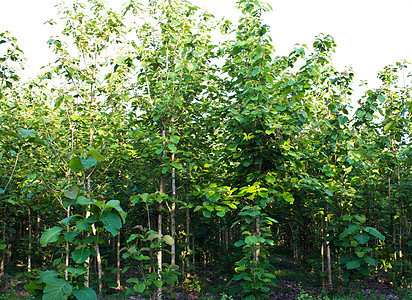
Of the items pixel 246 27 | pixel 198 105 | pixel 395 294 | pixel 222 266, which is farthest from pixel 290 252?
pixel 246 27

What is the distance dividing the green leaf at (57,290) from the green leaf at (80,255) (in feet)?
0.65

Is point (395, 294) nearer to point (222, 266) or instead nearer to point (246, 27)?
point (222, 266)

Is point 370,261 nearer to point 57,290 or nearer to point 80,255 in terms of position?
point 80,255

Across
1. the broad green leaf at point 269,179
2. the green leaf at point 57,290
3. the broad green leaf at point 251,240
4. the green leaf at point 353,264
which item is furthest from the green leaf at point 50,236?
the green leaf at point 353,264

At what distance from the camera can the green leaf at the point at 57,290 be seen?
7.83 feet

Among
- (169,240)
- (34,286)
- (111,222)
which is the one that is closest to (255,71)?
(169,240)

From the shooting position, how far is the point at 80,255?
Result: 2.71 metres

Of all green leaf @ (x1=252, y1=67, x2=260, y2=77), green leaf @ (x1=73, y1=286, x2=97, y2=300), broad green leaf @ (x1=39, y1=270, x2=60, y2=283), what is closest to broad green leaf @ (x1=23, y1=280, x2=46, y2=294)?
broad green leaf @ (x1=39, y1=270, x2=60, y2=283)

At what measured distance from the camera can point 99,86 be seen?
18.1 ft

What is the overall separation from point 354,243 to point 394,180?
218 cm

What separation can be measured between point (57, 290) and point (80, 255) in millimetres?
341

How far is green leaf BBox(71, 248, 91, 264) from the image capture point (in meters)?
2.65

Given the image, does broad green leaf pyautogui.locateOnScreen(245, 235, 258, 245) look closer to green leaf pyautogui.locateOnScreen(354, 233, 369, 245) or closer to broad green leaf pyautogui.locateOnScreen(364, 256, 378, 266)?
green leaf pyautogui.locateOnScreen(354, 233, 369, 245)

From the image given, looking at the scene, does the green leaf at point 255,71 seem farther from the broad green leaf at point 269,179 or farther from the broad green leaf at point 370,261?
the broad green leaf at point 370,261
